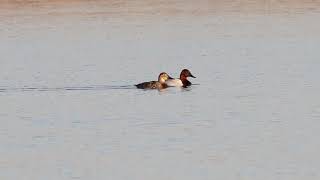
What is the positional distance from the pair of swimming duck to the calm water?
0.17 metres

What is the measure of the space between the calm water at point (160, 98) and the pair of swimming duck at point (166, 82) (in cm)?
17

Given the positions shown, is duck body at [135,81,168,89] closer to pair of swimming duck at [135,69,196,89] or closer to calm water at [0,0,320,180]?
pair of swimming duck at [135,69,196,89]

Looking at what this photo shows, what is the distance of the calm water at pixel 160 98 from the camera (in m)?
15.2

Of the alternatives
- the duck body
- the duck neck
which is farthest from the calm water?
the duck neck

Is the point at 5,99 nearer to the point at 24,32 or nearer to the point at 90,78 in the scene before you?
the point at 90,78

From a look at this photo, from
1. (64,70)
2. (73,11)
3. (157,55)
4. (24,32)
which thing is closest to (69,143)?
(64,70)

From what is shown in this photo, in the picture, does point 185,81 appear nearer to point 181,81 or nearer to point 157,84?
point 181,81

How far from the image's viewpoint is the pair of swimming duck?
22078mm

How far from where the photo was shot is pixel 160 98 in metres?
21.2

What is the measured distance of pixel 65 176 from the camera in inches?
574

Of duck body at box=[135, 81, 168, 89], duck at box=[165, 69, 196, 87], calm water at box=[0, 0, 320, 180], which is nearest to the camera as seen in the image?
calm water at box=[0, 0, 320, 180]

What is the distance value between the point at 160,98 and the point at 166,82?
1475 mm

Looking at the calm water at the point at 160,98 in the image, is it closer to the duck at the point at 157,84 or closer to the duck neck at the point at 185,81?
the duck at the point at 157,84

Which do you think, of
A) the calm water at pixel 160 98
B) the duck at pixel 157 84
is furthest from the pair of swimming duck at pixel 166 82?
the calm water at pixel 160 98
